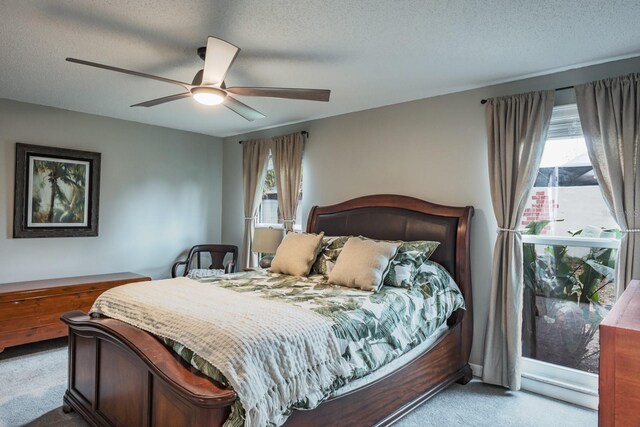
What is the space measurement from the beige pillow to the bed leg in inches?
59.9

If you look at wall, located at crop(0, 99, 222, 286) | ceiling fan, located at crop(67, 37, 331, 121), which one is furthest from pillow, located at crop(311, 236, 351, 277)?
wall, located at crop(0, 99, 222, 286)

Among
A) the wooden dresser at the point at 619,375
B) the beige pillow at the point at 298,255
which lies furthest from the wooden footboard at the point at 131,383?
the beige pillow at the point at 298,255

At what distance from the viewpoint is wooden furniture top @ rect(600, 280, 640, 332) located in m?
1.04

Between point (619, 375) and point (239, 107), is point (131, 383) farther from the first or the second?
Result: point (619, 375)

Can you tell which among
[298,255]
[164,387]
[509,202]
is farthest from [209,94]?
[509,202]

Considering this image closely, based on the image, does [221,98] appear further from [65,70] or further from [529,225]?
[529,225]

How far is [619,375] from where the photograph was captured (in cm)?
98

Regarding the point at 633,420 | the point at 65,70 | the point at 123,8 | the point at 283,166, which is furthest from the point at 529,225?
the point at 65,70

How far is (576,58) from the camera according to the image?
8.96ft

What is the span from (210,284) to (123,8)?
73.8 inches

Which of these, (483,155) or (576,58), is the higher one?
(576,58)

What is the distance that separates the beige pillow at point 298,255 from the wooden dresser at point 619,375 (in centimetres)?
255

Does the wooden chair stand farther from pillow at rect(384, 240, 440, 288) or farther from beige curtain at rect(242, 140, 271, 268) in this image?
pillow at rect(384, 240, 440, 288)

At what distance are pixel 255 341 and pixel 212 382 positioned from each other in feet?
0.78
